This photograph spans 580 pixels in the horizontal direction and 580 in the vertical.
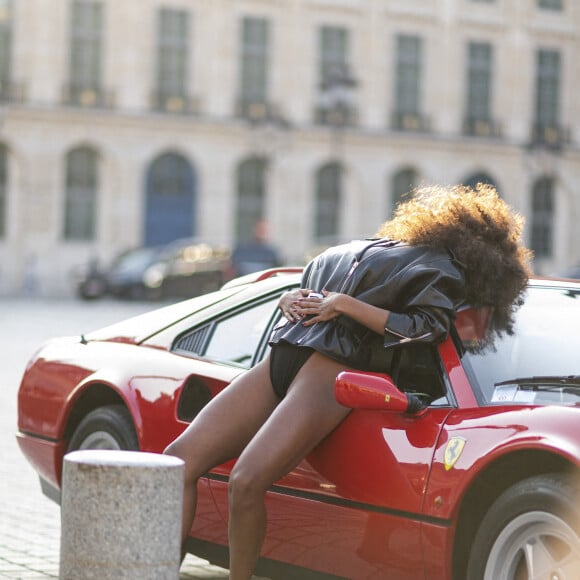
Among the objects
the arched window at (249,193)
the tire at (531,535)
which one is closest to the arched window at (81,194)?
the arched window at (249,193)

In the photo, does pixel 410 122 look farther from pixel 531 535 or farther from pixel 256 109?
pixel 531 535

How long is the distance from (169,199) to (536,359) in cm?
4211

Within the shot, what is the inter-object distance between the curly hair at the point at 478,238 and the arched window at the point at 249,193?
42.4 metres

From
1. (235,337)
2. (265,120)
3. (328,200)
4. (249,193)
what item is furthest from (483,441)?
(328,200)

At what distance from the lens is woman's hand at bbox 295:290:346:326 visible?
4.80m

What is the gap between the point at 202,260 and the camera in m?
38.2

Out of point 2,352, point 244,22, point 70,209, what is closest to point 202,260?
point 70,209

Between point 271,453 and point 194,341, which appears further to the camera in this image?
point 194,341

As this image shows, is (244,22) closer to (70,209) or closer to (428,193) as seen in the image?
(70,209)

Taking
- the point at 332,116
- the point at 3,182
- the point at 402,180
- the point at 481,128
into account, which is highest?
the point at 332,116

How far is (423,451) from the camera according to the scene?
15.0 feet

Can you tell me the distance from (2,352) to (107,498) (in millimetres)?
16308

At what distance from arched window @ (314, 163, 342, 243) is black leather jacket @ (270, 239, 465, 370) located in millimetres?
43742

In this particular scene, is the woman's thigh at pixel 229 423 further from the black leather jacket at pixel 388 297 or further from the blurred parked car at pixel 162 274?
the blurred parked car at pixel 162 274
